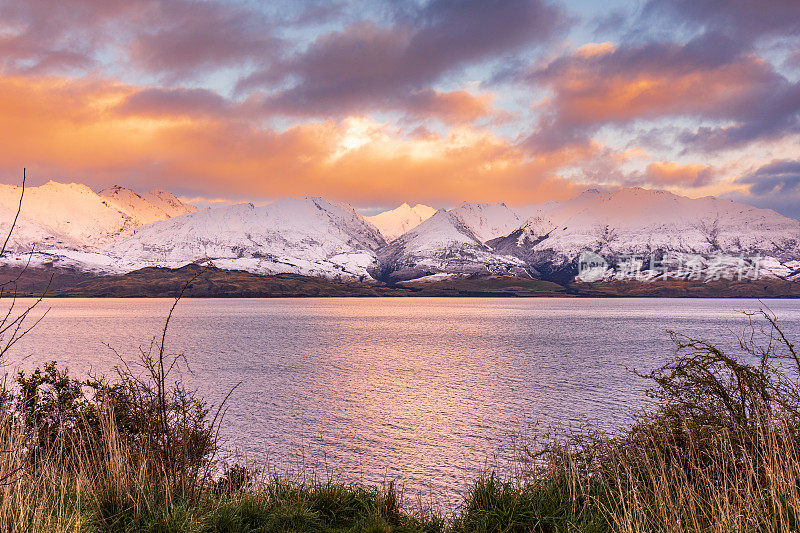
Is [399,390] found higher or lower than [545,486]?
lower

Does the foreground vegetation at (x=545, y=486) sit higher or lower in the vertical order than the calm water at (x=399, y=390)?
higher

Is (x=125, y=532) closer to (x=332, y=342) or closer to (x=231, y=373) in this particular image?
(x=231, y=373)

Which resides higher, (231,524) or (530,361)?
(231,524)

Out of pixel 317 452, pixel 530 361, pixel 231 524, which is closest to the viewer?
pixel 231 524

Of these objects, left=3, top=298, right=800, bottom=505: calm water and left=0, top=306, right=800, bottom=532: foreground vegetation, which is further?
left=3, top=298, right=800, bottom=505: calm water

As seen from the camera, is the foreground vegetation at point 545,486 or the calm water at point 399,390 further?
the calm water at point 399,390

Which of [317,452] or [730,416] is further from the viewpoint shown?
[317,452]

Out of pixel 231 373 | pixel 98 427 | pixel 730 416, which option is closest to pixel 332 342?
pixel 231 373

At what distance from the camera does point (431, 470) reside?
30.8 m

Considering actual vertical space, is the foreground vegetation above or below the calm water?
above

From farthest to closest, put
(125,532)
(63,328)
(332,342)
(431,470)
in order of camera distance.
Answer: (63,328)
(332,342)
(431,470)
(125,532)

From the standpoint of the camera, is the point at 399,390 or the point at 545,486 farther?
the point at 399,390

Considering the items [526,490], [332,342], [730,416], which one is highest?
[730,416]

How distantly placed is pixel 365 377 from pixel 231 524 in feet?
188
